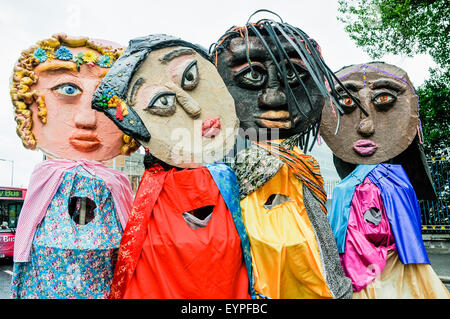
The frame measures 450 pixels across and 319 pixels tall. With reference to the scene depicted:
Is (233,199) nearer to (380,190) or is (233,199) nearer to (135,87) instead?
(135,87)

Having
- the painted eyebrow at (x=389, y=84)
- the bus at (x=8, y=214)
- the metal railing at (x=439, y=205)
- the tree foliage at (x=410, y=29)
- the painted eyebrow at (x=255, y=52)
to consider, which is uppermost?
the tree foliage at (x=410, y=29)

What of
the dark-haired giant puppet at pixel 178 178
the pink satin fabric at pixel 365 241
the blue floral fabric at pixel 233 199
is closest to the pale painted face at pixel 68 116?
the dark-haired giant puppet at pixel 178 178

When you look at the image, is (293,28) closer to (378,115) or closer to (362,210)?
(378,115)

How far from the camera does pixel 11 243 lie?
8883 millimetres

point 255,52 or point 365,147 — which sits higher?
point 255,52

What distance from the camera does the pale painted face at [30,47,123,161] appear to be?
2330 millimetres

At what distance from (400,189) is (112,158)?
2187 millimetres

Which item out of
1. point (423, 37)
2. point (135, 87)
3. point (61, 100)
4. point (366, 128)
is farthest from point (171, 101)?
point (423, 37)

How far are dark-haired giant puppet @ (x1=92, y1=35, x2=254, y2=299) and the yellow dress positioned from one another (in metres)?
0.08

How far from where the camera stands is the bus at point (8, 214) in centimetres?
866

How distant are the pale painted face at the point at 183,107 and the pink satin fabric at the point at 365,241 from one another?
50.6 inches

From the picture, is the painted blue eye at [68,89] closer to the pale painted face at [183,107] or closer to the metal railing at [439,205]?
the pale painted face at [183,107]

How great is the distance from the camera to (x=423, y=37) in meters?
7.42

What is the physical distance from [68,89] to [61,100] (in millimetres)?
82
